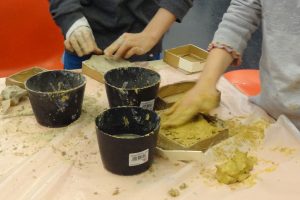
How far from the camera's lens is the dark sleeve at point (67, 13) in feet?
4.61

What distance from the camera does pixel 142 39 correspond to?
1.40m

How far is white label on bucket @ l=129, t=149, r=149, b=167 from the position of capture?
0.81 meters

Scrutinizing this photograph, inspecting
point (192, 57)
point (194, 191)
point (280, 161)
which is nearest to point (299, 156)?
point (280, 161)

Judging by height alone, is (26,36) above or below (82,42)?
below

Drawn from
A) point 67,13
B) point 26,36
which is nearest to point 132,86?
point 67,13

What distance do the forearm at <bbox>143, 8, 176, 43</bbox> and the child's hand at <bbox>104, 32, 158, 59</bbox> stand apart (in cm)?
2

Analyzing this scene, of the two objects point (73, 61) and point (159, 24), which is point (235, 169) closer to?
point (159, 24)

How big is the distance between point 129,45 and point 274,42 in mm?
492

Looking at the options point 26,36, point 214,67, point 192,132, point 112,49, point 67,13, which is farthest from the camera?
point 26,36

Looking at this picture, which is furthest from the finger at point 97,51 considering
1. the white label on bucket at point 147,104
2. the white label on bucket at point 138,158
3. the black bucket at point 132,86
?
the white label on bucket at point 138,158

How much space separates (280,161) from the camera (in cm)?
90

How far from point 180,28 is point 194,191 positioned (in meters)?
2.91

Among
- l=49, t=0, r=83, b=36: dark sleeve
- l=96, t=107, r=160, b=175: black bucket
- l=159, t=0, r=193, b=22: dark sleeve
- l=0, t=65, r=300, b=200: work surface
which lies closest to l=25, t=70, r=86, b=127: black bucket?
l=0, t=65, r=300, b=200: work surface

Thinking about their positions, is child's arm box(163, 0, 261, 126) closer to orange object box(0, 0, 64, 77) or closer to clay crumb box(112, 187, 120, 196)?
clay crumb box(112, 187, 120, 196)
